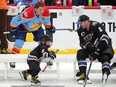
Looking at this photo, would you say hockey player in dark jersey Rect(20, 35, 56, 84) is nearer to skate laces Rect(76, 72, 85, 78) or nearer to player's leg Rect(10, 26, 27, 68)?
skate laces Rect(76, 72, 85, 78)

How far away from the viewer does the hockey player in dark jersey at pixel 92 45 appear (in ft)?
19.8

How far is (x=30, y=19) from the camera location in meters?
6.74

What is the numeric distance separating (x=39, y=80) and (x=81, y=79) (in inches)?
23.3

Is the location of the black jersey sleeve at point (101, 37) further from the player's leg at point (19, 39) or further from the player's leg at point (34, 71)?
the player's leg at point (19, 39)

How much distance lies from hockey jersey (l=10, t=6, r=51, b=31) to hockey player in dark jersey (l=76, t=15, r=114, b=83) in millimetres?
804

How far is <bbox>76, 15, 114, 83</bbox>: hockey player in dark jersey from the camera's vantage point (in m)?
6.02

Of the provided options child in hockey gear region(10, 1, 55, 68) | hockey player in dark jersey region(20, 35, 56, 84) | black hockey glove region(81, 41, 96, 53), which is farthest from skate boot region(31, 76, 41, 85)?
child in hockey gear region(10, 1, 55, 68)

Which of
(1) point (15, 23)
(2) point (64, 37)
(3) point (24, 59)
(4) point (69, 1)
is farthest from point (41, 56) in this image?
(4) point (69, 1)

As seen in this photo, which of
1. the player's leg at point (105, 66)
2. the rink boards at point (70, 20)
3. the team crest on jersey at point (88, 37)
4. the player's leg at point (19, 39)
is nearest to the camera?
the player's leg at point (105, 66)

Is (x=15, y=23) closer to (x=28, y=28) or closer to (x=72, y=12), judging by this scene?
(x=28, y=28)

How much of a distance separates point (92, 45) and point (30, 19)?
1.09 metres

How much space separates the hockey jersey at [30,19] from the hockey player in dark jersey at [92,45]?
0.80 meters

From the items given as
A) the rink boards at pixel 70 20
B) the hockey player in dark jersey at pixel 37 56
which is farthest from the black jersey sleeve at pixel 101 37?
the rink boards at pixel 70 20

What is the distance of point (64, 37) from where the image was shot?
27.4 ft
